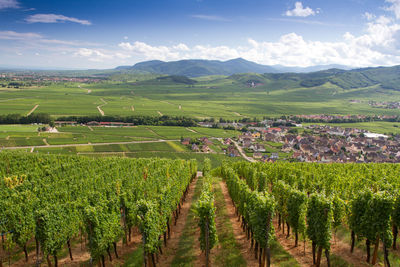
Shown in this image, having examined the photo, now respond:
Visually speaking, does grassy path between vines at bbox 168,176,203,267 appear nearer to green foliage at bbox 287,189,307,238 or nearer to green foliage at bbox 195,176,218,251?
green foliage at bbox 195,176,218,251

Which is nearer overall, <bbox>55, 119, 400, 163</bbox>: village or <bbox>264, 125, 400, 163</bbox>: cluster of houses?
<bbox>264, 125, 400, 163</bbox>: cluster of houses

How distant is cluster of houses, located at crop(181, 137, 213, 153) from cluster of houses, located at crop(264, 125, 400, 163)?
4295cm

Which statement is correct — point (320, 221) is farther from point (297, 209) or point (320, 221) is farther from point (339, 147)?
point (339, 147)

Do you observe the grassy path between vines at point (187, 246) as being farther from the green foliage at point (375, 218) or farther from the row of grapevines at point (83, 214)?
the green foliage at point (375, 218)

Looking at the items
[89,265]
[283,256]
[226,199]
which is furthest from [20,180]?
[283,256]

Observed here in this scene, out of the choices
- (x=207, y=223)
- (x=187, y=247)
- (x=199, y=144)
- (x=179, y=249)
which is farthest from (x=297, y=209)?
(x=199, y=144)

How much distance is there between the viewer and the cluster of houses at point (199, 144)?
13150cm

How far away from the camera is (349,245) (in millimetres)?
28859

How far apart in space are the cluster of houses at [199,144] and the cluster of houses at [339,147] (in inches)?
1691

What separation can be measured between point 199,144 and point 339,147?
81653mm

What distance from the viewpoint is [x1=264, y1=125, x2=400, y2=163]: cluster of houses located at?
12353 centimetres

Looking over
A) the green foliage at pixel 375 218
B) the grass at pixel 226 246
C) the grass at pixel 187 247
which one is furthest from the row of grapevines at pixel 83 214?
the green foliage at pixel 375 218

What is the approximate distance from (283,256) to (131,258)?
60.4 ft

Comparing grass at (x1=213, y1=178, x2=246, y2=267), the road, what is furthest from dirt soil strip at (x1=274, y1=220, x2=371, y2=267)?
the road
